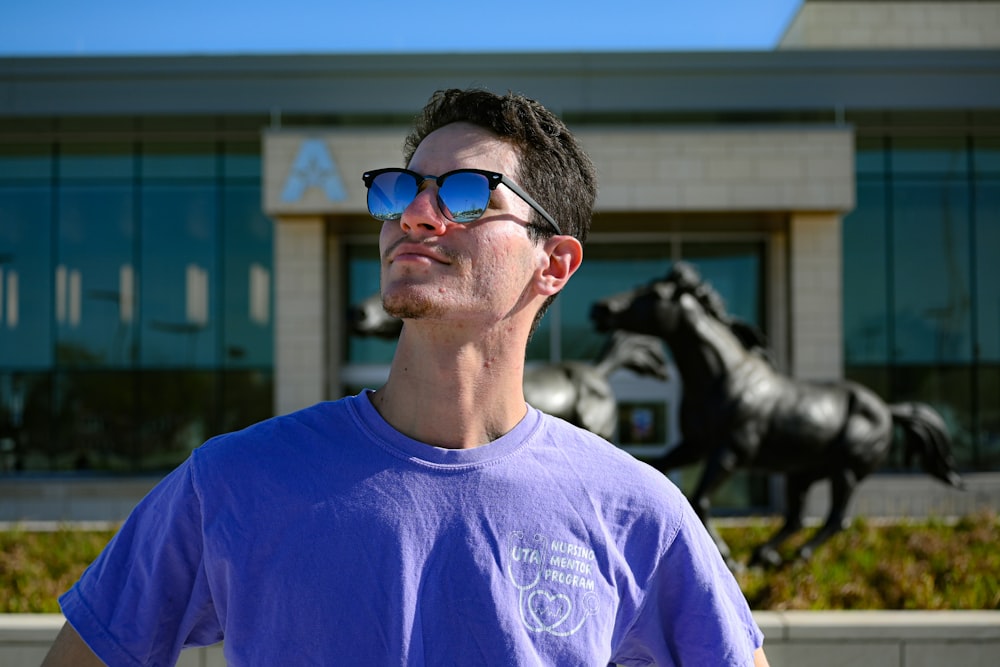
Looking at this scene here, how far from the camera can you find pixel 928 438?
8570 millimetres

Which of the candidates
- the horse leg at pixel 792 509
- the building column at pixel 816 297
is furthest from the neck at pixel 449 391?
the building column at pixel 816 297

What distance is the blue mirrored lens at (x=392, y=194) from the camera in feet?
5.33

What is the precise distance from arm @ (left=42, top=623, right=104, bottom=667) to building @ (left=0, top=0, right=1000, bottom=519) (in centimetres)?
1404

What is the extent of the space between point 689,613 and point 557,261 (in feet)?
2.13

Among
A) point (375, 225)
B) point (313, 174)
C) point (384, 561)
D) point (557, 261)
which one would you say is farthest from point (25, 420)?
point (384, 561)

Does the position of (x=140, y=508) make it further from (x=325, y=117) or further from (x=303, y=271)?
(x=325, y=117)

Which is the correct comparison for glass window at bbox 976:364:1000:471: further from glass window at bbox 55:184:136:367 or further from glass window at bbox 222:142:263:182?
glass window at bbox 55:184:136:367

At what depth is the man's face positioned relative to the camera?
1.56m

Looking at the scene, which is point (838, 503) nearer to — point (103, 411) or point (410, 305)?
point (410, 305)

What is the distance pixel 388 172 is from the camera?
1.65 meters

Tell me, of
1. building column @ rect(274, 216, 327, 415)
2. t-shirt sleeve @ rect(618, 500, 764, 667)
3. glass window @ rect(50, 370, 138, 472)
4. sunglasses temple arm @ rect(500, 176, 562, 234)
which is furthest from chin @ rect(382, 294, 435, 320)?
glass window @ rect(50, 370, 138, 472)

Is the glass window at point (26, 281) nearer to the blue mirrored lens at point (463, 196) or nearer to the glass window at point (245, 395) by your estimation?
the glass window at point (245, 395)

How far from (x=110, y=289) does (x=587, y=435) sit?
17156 millimetres

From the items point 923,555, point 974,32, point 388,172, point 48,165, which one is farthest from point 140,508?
point 974,32
